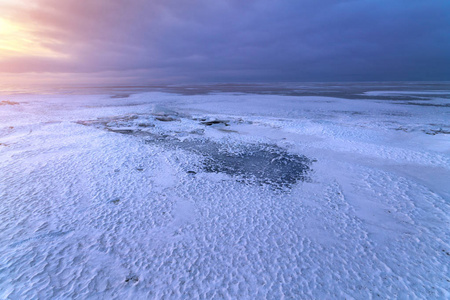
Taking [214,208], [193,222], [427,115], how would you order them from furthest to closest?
1. [427,115]
2. [214,208]
3. [193,222]

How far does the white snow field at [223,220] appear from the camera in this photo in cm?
493

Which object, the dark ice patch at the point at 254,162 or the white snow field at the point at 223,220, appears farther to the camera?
the dark ice patch at the point at 254,162

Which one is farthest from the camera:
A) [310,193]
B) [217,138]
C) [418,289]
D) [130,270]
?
[217,138]

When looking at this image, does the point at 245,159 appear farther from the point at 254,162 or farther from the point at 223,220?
the point at 223,220

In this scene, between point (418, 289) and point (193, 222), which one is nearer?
point (418, 289)

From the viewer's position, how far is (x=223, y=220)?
6.86 meters

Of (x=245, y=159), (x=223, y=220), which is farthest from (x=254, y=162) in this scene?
(x=223, y=220)

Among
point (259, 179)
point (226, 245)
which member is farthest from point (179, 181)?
point (226, 245)

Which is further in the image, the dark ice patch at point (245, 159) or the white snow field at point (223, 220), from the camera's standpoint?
the dark ice patch at point (245, 159)

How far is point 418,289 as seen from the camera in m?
4.86

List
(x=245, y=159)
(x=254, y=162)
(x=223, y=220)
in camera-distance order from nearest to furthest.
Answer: (x=223, y=220), (x=254, y=162), (x=245, y=159)

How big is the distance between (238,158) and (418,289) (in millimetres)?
7912

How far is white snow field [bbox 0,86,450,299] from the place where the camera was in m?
4.93

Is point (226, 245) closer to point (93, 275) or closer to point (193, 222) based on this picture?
point (193, 222)
